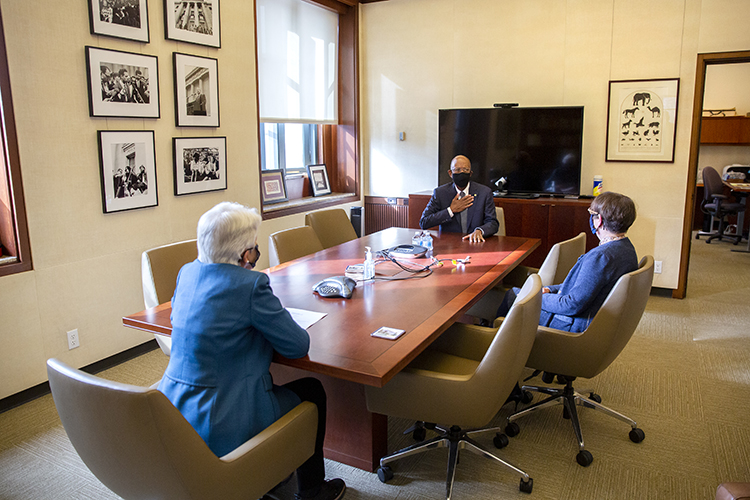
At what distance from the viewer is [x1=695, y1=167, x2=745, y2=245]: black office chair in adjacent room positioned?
25.9 feet

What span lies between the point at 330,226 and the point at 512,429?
217 cm

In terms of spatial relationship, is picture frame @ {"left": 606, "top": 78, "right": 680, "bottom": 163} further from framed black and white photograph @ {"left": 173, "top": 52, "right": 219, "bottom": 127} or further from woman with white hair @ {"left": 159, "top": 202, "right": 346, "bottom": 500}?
woman with white hair @ {"left": 159, "top": 202, "right": 346, "bottom": 500}

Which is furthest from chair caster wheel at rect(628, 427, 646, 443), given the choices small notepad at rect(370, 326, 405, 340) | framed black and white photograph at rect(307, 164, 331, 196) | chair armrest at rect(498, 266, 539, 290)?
framed black and white photograph at rect(307, 164, 331, 196)

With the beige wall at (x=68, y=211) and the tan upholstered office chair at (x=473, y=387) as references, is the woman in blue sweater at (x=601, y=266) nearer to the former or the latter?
the tan upholstered office chair at (x=473, y=387)

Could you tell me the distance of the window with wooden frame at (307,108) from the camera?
531 centimetres

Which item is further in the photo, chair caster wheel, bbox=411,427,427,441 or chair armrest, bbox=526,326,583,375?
chair caster wheel, bbox=411,427,427,441

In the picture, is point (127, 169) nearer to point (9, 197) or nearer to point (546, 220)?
point (9, 197)

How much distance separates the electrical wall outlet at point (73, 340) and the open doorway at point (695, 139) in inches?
198

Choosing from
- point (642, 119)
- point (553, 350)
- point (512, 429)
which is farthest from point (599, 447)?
point (642, 119)

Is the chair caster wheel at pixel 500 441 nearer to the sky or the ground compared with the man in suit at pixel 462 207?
nearer to the ground

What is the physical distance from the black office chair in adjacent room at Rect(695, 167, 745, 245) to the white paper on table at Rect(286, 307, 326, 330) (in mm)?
7637

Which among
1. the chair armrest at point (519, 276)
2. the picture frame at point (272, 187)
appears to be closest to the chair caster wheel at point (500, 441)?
the chair armrest at point (519, 276)

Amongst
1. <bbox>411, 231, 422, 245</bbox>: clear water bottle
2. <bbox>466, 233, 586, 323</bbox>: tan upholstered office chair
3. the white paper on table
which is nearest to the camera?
the white paper on table

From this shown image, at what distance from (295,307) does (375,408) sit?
1.87 ft
